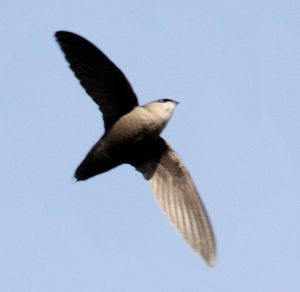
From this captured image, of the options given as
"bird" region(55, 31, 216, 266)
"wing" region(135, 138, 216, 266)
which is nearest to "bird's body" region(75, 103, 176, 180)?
"bird" region(55, 31, 216, 266)

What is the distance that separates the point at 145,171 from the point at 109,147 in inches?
26.8

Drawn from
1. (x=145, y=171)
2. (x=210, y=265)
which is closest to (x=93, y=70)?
(x=145, y=171)

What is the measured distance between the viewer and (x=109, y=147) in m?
9.88

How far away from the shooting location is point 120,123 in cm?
992

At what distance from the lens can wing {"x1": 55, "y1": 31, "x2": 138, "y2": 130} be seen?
975 cm

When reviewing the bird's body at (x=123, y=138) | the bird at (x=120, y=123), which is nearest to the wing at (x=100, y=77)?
the bird at (x=120, y=123)

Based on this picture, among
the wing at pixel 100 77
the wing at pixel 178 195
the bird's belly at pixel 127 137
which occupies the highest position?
the wing at pixel 100 77

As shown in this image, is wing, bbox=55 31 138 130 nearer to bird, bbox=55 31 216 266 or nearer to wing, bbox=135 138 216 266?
bird, bbox=55 31 216 266

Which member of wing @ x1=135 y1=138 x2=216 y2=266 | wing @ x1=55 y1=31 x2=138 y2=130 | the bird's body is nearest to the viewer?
wing @ x1=55 y1=31 x2=138 y2=130

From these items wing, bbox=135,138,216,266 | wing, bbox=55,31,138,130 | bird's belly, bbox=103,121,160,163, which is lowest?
wing, bbox=135,138,216,266

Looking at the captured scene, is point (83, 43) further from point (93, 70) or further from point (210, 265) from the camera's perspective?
point (210, 265)

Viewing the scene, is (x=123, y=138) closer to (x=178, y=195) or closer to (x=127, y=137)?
(x=127, y=137)

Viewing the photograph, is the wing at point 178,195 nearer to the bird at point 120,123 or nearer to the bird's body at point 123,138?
the bird at point 120,123

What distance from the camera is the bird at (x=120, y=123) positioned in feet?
32.2
